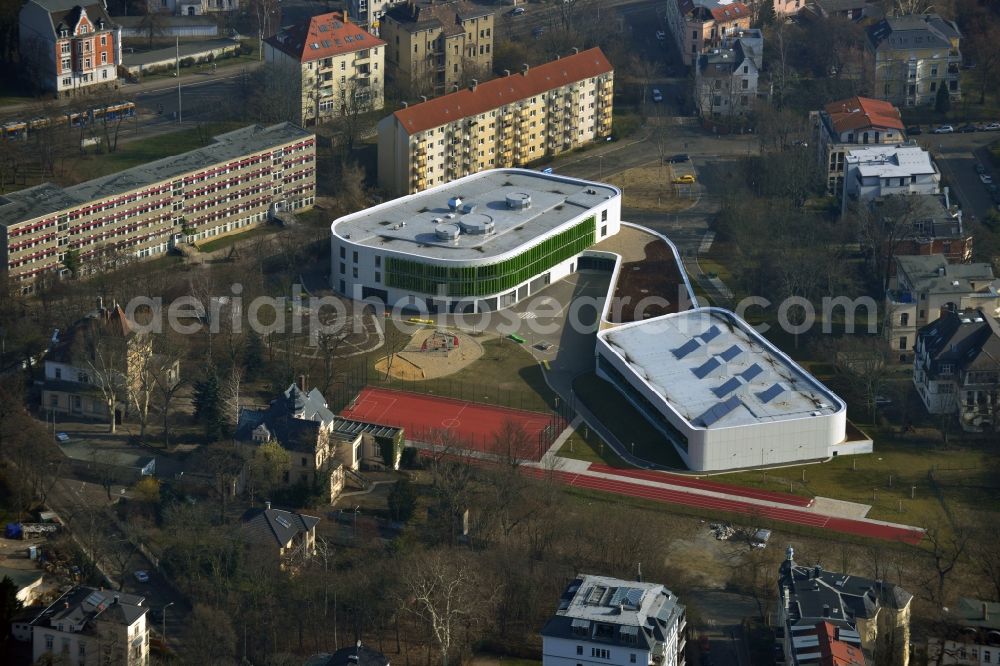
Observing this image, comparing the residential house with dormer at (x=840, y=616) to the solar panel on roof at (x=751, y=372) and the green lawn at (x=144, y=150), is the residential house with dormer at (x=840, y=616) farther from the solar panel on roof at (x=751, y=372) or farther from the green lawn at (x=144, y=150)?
the green lawn at (x=144, y=150)

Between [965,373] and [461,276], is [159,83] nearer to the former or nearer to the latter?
[461,276]

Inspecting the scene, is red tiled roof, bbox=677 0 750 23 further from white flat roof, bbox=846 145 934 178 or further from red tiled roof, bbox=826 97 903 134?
white flat roof, bbox=846 145 934 178

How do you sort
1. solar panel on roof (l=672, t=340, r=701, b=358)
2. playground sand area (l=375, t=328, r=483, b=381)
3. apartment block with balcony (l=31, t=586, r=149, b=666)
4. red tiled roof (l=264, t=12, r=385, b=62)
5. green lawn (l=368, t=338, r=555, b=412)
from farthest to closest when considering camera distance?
red tiled roof (l=264, t=12, r=385, b=62) → playground sand area (l=375, t=328, r=483, b=381) → solar panel on roof (l=672, t=340, r=701, b=358) → green lawn (l=368, t=338, r=555, b=412) → apartment block with balcony (l=31, t=586, r=149, b=666)

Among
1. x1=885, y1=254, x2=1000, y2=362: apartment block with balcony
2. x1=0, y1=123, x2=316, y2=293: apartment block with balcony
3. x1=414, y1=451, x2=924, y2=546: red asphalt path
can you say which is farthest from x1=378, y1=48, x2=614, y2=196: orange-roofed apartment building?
x1=414, y1=451, x2=924, y2=546: red asphalt path

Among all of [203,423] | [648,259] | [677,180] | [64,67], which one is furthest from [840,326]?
[64,67]

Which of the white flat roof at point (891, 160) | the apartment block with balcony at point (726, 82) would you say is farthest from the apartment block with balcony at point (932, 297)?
the apartment block with balcony at point (726, 82)

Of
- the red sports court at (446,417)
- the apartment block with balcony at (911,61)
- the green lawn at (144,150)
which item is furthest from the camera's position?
the apartment block with balcony at (911,61)

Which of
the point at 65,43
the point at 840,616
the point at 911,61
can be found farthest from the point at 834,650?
the point at 65,43
